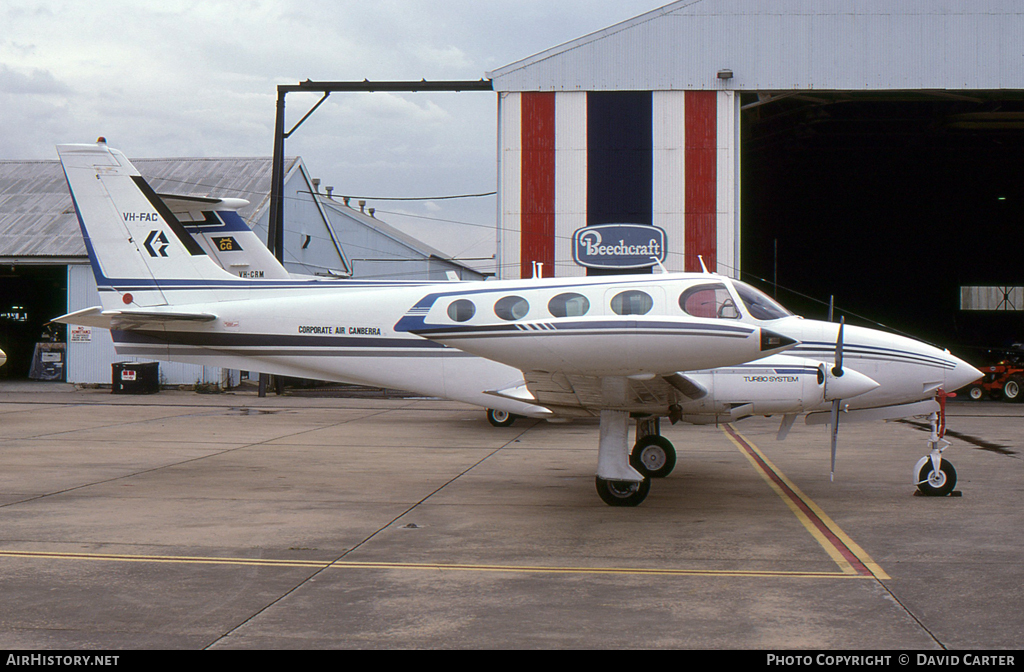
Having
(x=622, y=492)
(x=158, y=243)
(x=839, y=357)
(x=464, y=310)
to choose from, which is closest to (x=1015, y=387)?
(x=839, y=357)

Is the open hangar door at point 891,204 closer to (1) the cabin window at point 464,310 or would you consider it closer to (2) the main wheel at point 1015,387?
(2) the main wheel at point 1015,387

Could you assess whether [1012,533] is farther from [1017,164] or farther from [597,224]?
[1017,164]

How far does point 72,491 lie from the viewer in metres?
9.97

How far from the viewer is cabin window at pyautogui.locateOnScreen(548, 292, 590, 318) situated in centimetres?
1002

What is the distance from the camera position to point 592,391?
8.95 m

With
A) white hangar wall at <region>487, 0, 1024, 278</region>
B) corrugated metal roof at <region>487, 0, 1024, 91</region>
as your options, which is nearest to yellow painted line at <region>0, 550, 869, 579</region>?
white hangar wall at <region>487, 0, 1024, 278</region>

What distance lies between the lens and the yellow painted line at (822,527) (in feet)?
21.8

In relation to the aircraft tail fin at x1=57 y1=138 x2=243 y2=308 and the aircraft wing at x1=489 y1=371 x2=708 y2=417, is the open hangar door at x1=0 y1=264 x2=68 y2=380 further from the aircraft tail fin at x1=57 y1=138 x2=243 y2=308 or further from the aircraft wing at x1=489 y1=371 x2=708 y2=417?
the aircraft wing at x1=489 y1=371 x2=708 y2=417

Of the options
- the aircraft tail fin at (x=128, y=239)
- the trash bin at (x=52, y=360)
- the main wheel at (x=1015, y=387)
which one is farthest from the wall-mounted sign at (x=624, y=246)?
the trash bin at (x=52, y=360)

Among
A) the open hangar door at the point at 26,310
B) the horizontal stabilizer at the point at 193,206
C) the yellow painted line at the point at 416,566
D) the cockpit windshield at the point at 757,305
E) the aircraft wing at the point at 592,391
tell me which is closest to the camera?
the yellow painted line at the point at 416,566

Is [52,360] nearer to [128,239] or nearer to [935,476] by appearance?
[128,239]

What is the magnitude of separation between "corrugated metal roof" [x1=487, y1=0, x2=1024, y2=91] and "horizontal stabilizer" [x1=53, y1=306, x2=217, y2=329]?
1233 centimetres

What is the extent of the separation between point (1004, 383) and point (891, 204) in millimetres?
9795

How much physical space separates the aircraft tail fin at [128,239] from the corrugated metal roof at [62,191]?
16.9 metres
